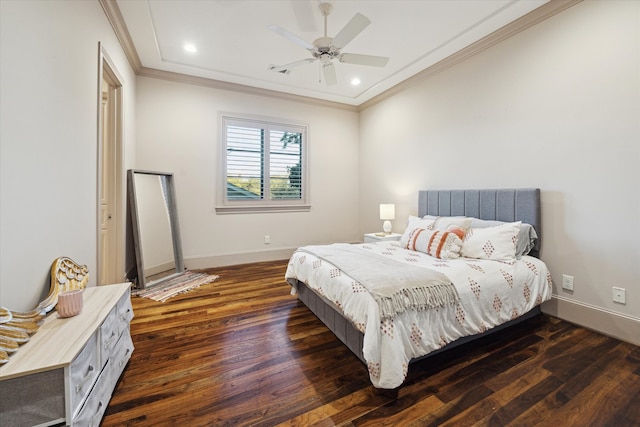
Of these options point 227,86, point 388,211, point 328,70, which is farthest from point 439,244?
point 227,86

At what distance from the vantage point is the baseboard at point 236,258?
13.5ft

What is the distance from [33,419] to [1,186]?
0.98 metres

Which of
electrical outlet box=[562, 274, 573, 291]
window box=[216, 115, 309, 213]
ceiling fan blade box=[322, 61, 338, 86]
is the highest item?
ceiling fan blade box=[322, 61, 338, 86]

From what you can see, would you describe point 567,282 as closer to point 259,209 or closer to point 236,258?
point 259,209

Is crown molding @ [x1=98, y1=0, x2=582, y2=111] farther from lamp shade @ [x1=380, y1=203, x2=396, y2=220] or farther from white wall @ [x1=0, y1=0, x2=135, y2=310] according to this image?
lamp shade @ [x1=380, y1=203, x2=396, y2=220]

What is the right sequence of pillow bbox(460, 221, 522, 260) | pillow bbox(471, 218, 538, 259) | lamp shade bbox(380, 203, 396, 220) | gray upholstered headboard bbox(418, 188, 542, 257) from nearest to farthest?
pillow bbox(460, 221, 522, 260) → pillow bbox(471, 218, 538, 259) → gray upholstered headboard bbox(418, 188, 542, 257) → lamp shade bbox(380, 203, 396, 220)

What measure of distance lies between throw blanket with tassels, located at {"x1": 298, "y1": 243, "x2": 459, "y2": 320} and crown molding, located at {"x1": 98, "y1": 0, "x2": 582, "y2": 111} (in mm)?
2657

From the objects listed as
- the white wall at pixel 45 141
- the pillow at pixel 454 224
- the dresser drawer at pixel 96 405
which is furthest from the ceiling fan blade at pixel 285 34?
the dresser drawer at pixel 96 405

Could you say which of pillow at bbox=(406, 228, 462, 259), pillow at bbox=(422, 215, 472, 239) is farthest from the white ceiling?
pillow at bbox=(406, 228, 462, 259)

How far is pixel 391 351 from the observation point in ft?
4.91

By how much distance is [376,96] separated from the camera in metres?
4.75

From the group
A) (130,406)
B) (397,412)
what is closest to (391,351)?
(397,412)

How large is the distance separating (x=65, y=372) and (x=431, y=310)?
179 cm

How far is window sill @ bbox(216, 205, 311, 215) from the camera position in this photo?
170 inches
